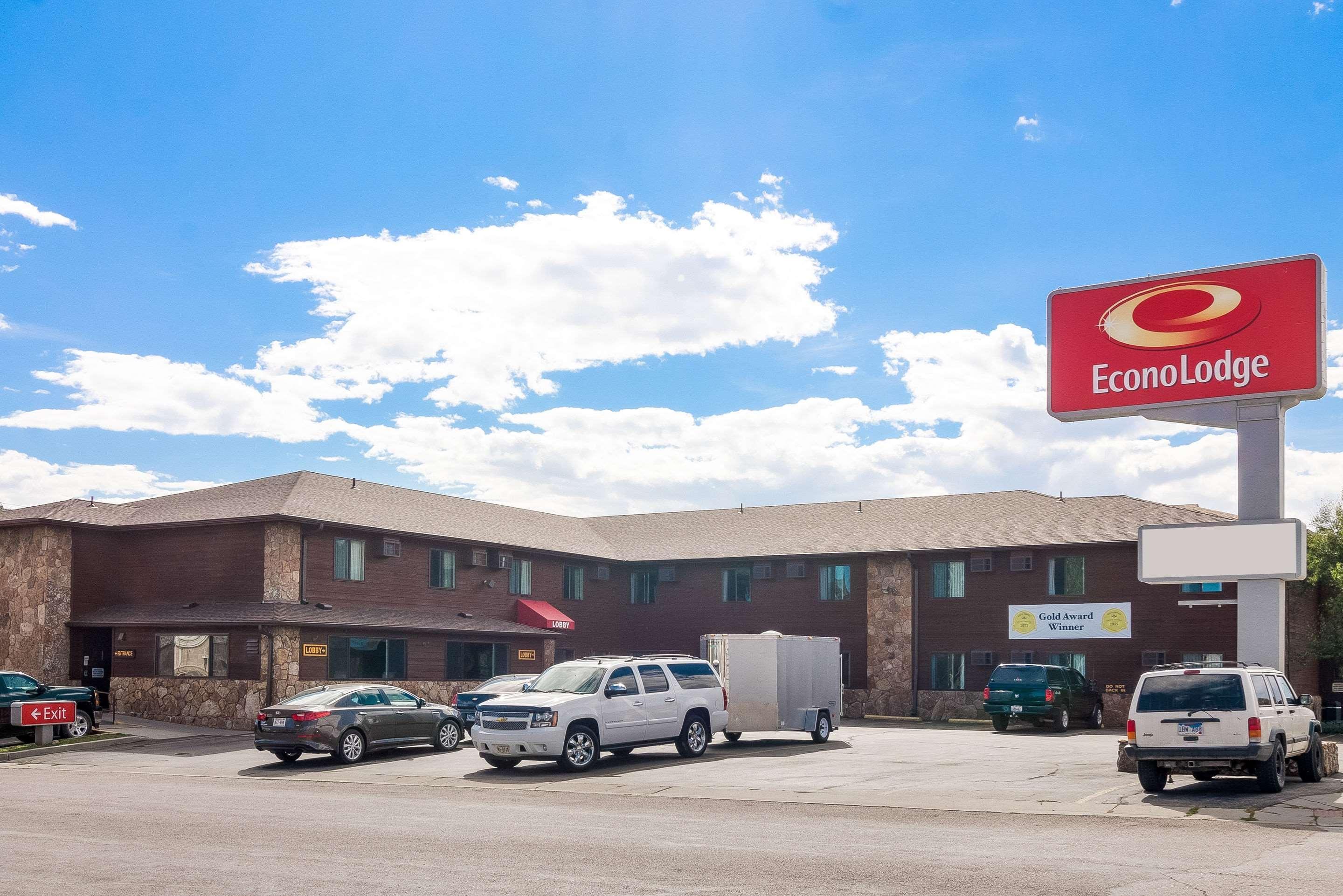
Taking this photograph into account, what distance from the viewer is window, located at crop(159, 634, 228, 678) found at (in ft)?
108

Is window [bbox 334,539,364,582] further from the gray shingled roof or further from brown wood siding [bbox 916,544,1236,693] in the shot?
brown wood siding [bbox 916,544,1236,693]

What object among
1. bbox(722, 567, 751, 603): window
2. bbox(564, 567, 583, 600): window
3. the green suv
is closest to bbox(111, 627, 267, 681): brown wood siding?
bbox(564, 567, 583, 600): window

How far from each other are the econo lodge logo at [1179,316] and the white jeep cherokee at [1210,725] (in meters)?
6.87

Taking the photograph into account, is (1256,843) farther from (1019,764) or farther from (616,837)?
(1019,764)

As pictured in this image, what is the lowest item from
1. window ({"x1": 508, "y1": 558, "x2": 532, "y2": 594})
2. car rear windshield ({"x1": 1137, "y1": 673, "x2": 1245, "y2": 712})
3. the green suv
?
the green suv

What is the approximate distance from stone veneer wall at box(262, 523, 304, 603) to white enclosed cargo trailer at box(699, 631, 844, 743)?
12.4 meters

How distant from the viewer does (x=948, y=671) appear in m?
40.2

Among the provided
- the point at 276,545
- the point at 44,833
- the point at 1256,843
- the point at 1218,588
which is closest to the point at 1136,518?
the point at 1218,588

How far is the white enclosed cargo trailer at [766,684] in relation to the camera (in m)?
27.0

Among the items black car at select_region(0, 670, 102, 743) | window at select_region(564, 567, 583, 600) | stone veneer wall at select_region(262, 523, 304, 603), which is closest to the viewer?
black car at select_region(0, 670, 102, 743)

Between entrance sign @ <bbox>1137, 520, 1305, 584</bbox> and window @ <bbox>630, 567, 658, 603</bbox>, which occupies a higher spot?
entrance sign @ <bbox>1137, 520, 1305, 584</bbox>

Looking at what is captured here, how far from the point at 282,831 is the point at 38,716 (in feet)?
50.7

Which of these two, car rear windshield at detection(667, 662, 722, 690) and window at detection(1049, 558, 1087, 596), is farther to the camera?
window at detection(1049, 558, 1087, 596)

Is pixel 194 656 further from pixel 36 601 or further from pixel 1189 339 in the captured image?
pixel 1189 339
